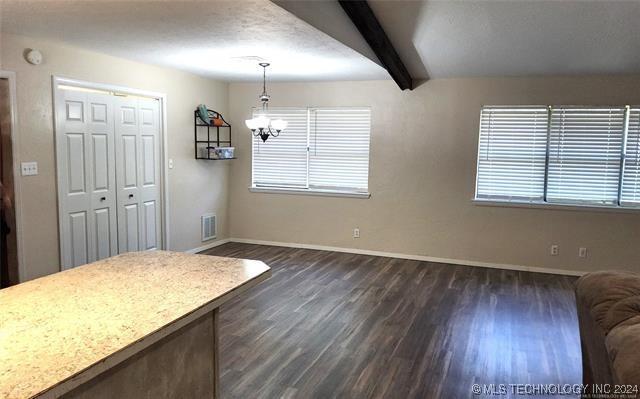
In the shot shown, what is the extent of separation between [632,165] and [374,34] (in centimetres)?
340

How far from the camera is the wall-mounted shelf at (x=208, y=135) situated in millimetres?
6167

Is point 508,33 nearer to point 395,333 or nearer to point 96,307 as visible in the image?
point 395,333

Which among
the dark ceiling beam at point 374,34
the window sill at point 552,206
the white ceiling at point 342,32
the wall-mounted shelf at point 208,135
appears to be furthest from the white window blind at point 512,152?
the wall-mounted shelf at point 208,135

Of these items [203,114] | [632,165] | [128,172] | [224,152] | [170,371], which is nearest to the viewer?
[170,371]

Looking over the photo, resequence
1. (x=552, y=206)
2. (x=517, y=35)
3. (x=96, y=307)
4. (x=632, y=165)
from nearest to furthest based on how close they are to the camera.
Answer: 1. (x=96, y=307)
2. (x=517, y=35)
3. (x=632, y=165)
4. (x=552, y=206)

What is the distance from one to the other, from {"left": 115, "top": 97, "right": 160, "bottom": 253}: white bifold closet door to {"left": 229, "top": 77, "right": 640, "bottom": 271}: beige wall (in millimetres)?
1704

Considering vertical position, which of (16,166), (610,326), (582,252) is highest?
(16,166)

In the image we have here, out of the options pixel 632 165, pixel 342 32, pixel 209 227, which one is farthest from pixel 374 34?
pixel 209 227

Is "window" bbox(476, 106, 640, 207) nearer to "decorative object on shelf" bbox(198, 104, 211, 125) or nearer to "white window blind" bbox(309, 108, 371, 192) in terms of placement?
"white window blind" bbox(309, 108, 371, 192)

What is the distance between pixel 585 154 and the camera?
5.36m

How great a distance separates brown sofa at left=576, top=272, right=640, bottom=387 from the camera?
1472mm

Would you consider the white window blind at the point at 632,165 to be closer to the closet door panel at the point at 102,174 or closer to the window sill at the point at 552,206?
the window sill at the point at 552,206

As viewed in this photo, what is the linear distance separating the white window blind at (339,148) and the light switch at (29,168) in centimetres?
345

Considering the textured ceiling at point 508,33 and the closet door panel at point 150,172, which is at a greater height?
the textured ceiling at point 508,33
